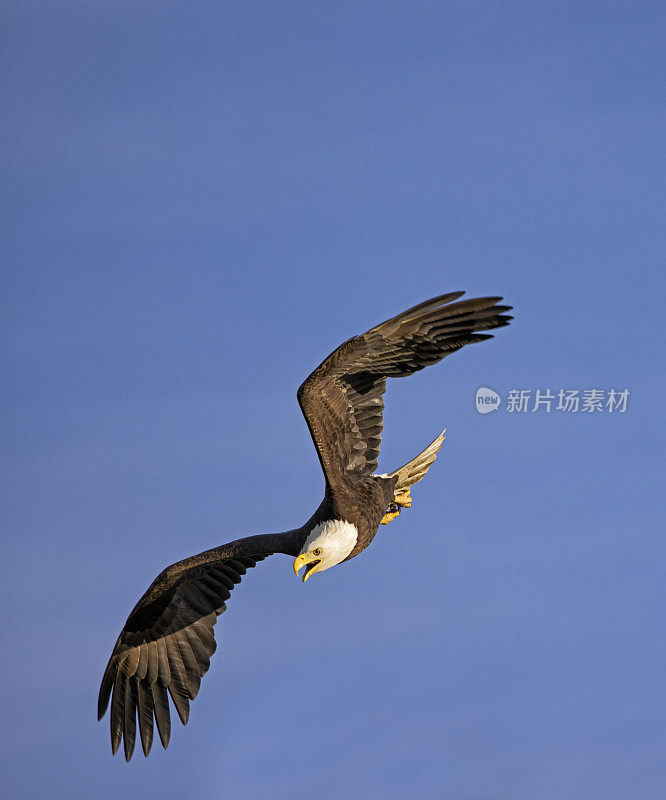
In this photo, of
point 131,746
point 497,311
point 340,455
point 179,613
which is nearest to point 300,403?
point 340,455

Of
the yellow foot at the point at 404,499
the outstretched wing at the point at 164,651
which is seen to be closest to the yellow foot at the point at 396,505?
the yellow foot at the point at 404,499

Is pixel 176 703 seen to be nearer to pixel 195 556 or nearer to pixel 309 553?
pixel 195 556

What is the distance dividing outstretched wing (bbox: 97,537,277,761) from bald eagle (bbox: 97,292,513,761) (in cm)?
1

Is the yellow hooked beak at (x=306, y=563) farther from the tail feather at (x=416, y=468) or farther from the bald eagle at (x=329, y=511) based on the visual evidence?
the tail feather at (x=416, y=468)

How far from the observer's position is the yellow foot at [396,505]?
1248cm

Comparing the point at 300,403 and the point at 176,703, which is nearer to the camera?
the point at 300,403

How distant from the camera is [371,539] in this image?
38.7 ft

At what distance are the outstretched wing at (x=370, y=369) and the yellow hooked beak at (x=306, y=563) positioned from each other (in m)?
0.77

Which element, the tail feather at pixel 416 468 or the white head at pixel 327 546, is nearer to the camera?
the white head at pixel 327 546

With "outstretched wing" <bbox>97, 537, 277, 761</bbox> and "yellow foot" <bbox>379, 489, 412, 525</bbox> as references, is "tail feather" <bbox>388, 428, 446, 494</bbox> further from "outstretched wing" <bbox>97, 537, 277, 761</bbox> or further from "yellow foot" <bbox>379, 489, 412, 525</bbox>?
"outstretched wing" <bbox>97, 537, 277, 761</bbox>

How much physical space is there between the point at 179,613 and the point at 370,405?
14.1 feet

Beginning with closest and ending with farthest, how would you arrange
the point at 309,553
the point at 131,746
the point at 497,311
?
the point at 497,311, the point at 309,553, the point at 131,746

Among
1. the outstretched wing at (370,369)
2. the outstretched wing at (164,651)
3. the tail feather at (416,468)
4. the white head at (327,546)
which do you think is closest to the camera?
the outstretched wing at (370,369)

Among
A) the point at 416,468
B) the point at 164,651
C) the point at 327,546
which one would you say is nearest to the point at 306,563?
the point at 327,546
